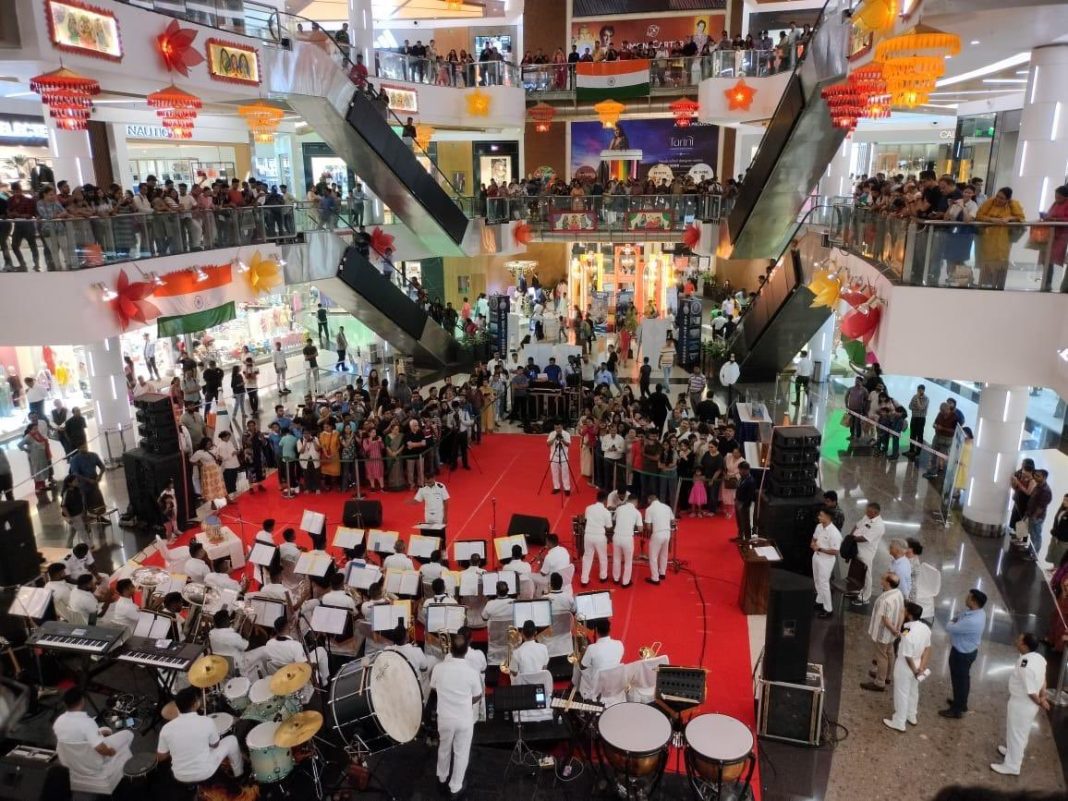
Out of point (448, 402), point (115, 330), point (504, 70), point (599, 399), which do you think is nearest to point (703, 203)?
point (504, 70)

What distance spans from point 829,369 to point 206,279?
1620 cm

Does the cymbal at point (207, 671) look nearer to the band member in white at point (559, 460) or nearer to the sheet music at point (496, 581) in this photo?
the sheet music at point (496, 581)

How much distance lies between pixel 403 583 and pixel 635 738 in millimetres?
3595

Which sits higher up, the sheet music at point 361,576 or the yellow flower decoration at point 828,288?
the yellow flower decoration at point 828,288

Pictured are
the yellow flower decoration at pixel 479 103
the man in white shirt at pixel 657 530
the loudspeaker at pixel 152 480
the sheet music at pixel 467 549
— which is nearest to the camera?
the sheet music at pixel 467 549

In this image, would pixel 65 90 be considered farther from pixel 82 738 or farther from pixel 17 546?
pixel 82 738

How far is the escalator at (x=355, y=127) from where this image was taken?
16.9m

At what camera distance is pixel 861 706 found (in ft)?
27.8

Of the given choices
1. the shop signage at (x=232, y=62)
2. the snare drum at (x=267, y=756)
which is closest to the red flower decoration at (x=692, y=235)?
the shop signage at (x=232, y=62)

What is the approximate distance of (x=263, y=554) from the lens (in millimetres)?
9945

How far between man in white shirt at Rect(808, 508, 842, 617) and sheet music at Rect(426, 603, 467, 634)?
15.1 ft

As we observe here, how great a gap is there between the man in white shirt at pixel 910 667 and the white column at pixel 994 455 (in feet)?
17.0

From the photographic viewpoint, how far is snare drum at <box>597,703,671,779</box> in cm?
654

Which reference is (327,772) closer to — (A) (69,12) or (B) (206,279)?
(B) (206,279)
